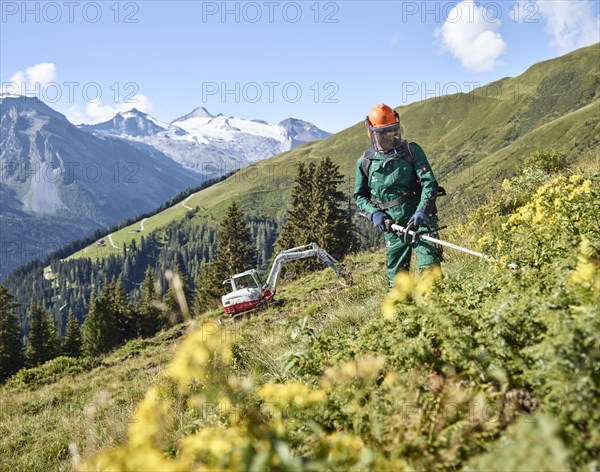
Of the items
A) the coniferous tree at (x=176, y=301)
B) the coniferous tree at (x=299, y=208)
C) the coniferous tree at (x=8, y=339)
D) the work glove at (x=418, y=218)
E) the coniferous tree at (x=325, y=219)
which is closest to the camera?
the coniferous tree at (x=176, y=301)

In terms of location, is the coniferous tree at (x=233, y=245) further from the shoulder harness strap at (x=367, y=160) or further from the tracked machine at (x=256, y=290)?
the shoulder harness strap at (x=367, y=160)

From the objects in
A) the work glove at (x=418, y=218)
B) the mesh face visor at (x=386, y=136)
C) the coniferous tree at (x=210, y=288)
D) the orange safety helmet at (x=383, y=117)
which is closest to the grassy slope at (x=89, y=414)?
the work glove at (x=418, y=218)

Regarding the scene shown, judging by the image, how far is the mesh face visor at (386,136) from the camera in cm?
611

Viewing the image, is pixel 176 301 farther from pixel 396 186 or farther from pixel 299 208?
pixel 299 208

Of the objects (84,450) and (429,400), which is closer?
(429,400)

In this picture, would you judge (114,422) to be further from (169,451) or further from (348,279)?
(348,279)

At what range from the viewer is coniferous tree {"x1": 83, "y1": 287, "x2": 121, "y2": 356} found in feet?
171

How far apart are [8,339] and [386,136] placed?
45.5 meters

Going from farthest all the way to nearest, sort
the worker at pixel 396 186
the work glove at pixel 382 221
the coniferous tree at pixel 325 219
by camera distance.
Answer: the coniferous tree at pixel 325 219 → the work glove at pixel 382 221 → the worker at pixel 396 186

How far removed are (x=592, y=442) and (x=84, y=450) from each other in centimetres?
547

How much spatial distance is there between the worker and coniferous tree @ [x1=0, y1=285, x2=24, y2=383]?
4328 cm

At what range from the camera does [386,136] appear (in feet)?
20.3

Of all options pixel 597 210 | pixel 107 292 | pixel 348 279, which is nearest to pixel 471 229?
pixel 597 210

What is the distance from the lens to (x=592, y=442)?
1.98 meters
